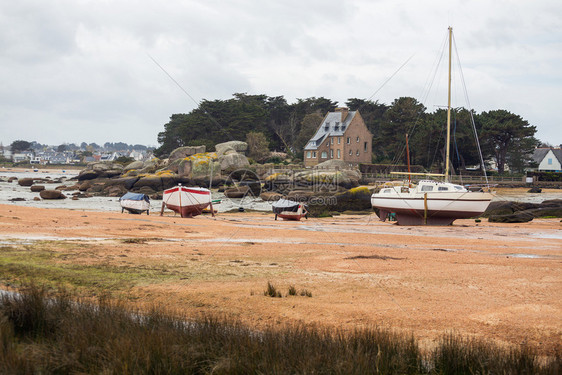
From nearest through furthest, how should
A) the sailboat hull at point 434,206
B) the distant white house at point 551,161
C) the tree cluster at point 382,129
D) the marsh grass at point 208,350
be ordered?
the marsh grass at point 208,350 < the sailboat hull at point 434,206 < the tree cluster at point 382,129 < the distant white house at point 551,161

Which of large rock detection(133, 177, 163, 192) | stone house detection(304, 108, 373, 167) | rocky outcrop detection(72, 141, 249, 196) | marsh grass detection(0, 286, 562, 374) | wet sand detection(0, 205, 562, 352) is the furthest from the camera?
stone house detection(304, 108, 373, 167)

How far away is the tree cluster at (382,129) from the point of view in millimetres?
80312

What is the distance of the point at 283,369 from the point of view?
541 centimetres

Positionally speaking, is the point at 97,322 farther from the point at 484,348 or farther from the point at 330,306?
the point at 484,348

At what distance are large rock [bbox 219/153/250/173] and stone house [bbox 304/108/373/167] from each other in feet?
50.9

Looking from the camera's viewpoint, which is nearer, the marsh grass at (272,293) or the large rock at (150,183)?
the marsh grass at (272,293)

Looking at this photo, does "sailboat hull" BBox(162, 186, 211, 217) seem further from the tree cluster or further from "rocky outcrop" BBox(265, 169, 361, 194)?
the tree cluster

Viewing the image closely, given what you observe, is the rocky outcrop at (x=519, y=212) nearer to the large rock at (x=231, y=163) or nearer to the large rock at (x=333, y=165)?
the large rock at (x=333, y=165)

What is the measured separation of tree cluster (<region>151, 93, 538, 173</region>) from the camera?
8031 cm

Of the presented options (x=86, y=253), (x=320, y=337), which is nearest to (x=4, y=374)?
(x=320, y=337)

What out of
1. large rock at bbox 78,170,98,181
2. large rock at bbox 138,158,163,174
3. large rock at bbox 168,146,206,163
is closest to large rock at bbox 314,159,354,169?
large rock at bbox 168,146,206,163

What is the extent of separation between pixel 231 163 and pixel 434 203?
5064cm

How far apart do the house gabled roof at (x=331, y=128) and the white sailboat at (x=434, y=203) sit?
56.4m

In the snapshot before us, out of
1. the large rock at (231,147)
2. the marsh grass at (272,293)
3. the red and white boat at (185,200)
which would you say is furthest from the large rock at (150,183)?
the marsh grass at (272,293)
